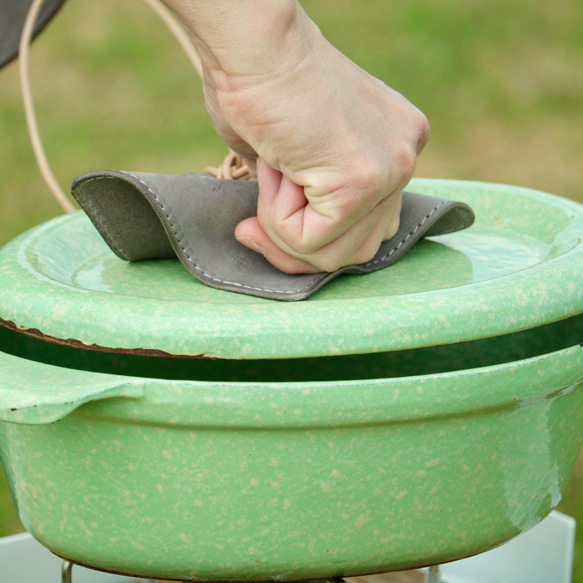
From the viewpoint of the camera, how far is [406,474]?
699 mm

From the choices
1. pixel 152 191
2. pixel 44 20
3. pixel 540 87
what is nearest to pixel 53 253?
pixel 152 191

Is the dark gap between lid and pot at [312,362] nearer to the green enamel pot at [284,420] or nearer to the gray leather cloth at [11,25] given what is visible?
the green enamel pot at [284,420]

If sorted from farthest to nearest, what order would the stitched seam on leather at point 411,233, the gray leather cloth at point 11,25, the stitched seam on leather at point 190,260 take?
1. the gray leather cloth at point 11,25
2. the stitched seam on leather at point 411,233
3. the stitched seam on leather at point 190,260

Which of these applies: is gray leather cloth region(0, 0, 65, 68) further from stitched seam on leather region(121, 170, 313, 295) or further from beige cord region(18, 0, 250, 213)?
stitched seam on leather region(121, 170, 313, 295)

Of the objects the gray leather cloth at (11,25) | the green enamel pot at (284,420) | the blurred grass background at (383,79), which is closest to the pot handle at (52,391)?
the green enamel pot at (284,420)

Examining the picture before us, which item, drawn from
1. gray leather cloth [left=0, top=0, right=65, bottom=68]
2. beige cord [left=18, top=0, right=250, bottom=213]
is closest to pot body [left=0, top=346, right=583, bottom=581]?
beige cord [left=18, top=0, right=250, bottom=213]

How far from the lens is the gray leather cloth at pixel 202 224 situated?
2.67 ft

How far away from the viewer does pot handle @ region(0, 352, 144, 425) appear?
65 cm

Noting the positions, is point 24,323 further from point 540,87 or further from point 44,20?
point 540,87

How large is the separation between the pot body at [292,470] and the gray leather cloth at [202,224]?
145 millimetres

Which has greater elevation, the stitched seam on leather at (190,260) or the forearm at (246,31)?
the forearm at (246,31)

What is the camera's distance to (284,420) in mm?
669

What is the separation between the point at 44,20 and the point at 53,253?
400mm

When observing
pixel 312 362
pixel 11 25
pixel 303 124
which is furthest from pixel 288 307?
pixel 11 25
